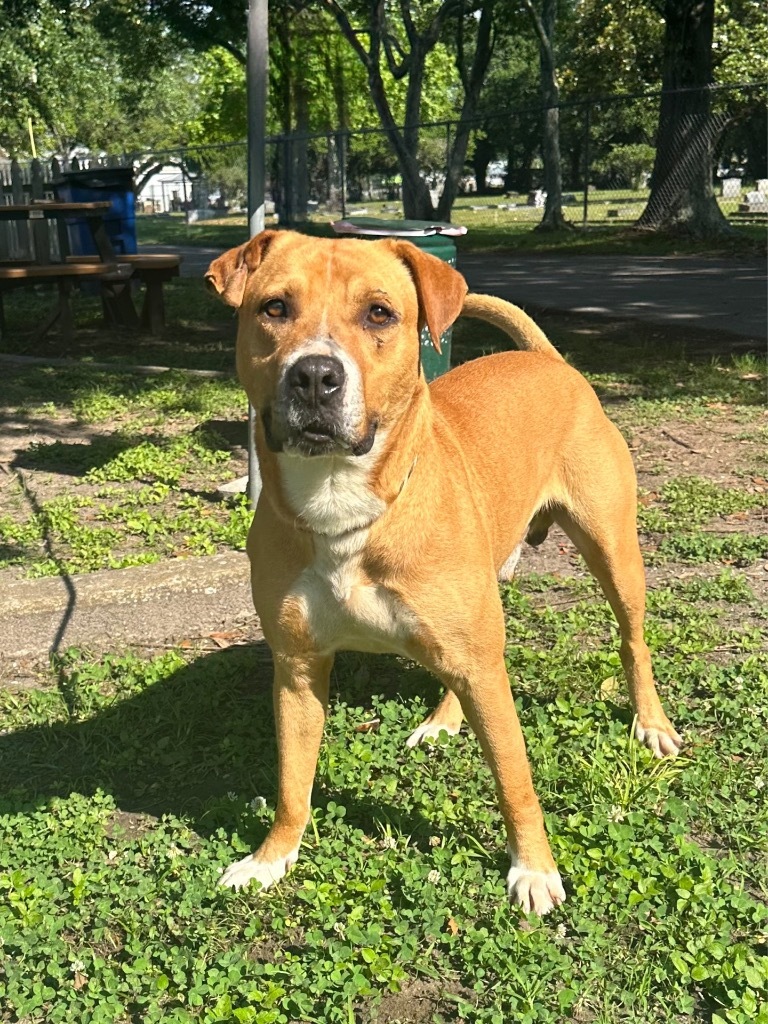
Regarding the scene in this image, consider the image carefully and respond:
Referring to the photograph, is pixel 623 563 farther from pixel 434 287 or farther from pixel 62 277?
pixel 62 277

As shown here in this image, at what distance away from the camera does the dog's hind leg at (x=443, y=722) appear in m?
3.67

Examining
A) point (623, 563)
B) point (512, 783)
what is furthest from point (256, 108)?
point (512, 783)

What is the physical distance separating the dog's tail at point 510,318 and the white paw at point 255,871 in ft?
7.01

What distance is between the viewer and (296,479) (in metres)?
2.74

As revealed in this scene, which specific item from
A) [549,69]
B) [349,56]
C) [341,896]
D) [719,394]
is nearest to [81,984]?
[341,896]

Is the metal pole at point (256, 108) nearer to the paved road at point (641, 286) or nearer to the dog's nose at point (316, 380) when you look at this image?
the dog's nose at point (316, 380)

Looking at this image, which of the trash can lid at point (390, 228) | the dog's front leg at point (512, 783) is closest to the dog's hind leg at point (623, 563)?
the dog's front leg at point (512, 783)

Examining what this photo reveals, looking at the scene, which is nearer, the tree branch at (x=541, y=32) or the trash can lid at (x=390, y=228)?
the trash can lid at (x=390, y=228)

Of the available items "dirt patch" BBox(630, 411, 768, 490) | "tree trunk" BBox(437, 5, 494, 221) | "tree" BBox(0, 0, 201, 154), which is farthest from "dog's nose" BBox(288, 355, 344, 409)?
"tree" BBox(0, 0, 201, 154)

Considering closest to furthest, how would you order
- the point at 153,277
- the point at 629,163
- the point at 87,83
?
the point at 153,277 < the point at 87,83 < the point at 629,163

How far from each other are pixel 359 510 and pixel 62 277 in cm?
935

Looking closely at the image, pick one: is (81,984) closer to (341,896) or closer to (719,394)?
(341,896)

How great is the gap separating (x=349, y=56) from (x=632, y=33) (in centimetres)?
1204

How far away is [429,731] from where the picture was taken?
3.68 m
